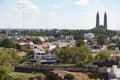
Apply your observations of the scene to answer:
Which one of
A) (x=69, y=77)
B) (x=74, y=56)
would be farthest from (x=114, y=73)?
(x=74, y=56)

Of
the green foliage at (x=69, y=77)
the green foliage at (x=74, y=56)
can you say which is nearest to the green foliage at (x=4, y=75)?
the green foliage at (x=69, y=77)

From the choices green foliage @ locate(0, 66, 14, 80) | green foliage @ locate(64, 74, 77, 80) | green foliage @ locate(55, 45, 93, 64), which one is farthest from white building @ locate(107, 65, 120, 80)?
green foliage @ locate(0, 66, 14, 80)

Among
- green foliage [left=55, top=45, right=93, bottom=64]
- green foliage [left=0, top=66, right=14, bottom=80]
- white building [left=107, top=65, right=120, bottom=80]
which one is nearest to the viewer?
green foliage [left=0, top=66, right=14, bottom=80]

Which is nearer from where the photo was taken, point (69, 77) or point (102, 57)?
point (69, 77)

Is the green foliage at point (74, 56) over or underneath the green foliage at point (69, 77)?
over

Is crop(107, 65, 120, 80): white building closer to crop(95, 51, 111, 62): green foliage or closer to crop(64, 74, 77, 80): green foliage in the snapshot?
crop(64, 74, 77, 80): green foliage

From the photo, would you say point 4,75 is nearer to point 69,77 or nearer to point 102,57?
point 69,77

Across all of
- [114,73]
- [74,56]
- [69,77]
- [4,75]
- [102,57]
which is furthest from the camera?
[102,57]

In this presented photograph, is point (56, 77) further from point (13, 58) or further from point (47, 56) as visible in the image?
point (47, 56)

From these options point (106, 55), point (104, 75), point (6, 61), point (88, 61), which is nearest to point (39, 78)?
point (6, 61)

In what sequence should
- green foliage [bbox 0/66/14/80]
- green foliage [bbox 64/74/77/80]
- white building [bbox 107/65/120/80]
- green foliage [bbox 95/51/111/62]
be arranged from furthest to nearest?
green foliage [bbox 95/51/111/62]
green foliage [bbox 64/74/77/80]
white building [bbox 107/65/120/80]
green foliage [bbox 0/66/14/80]

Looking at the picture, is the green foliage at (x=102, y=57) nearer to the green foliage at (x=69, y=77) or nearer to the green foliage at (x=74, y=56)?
the green foliage at (x=74, y=56)
